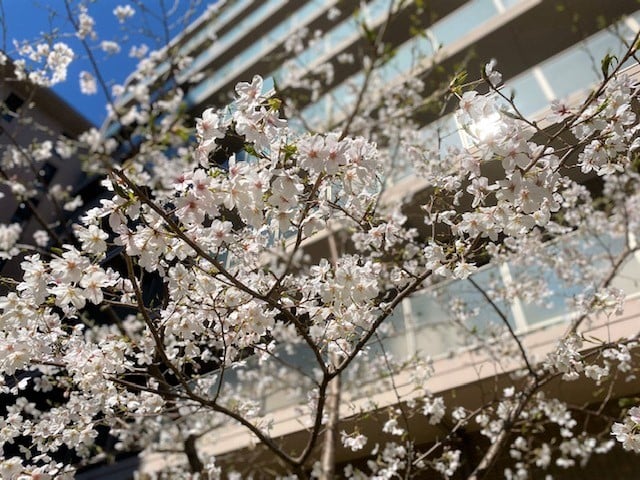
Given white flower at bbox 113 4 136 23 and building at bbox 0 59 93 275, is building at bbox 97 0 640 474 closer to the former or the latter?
white flower at bbox 113 4 136 23

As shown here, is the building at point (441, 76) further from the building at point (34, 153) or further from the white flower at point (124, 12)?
the building at point (34, 153)

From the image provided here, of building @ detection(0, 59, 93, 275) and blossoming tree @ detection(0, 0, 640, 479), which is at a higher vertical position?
building @ detection(0, 59, 93, 275)

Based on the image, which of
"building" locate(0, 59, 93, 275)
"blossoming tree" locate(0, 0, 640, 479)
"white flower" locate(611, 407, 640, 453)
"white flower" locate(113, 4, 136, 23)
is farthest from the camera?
"white flower" locate(113, 4, 136, 23)

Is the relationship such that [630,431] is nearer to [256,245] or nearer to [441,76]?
[256,245]

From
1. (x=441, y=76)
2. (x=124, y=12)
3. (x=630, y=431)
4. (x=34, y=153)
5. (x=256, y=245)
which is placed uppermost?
(x=124, y=12)

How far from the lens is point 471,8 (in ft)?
32.3

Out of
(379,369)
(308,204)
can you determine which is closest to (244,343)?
(308,204)

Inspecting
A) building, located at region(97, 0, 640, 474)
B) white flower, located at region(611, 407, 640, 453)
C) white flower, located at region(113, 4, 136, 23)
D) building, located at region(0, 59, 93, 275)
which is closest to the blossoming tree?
white flower, located at region(611, 407, 640, 453)

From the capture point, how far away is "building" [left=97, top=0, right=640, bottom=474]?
16.7ft

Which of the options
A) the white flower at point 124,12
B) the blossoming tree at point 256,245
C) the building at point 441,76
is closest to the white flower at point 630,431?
the blossoming tree at point 256,245

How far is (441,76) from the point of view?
8562 mm

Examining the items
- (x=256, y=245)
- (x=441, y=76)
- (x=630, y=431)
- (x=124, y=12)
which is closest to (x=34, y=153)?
(x=124, y=12)

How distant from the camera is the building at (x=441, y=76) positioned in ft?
16.7

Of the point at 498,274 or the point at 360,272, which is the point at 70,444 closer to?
the point at 360,272
